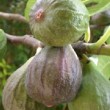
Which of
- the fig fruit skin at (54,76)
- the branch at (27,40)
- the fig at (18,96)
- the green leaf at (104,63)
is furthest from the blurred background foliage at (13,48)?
the fig fruit skin at (54,76)

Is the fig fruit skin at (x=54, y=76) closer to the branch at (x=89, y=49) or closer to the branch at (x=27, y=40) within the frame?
the branch at (x=89, y=49)

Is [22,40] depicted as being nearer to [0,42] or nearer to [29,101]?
[0,42]

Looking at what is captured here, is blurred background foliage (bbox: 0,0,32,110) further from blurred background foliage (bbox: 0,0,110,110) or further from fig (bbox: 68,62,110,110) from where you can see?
fig (bbox: 68,62,110,110)

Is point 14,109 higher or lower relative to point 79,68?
lower

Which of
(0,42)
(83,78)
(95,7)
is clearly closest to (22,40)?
(0,42)

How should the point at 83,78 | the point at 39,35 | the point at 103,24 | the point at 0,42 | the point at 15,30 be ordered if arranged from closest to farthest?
the point at 39,35
the point at 83,78
the point at 103,24
the point at 0,42
the point at 15,30

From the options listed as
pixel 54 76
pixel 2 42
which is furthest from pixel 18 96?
pixel 2 42

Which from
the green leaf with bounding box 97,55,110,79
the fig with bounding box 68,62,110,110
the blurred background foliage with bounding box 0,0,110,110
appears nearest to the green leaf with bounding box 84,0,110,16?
the green leaf with bounding box 97,55,110,79
